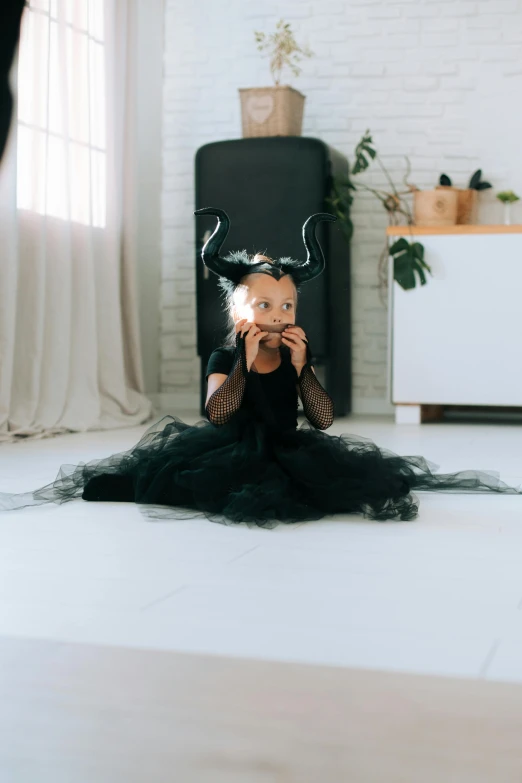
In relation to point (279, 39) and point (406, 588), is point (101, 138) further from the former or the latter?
point (406, 588)

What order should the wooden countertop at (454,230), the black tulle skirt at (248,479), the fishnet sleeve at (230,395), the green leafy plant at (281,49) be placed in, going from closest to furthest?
the black tulle skirt at (248,479) < the fishnet sleeve at (230,395) < the wooden countertop at (454,230) < the green leafy plant at (281,49)

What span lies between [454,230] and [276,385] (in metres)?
2.29

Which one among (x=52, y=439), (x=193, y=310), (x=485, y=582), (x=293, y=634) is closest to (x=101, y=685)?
(x=293, y=634)

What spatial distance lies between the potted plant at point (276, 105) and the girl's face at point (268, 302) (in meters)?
2.52

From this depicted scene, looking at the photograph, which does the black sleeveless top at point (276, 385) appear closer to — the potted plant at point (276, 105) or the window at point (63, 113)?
the window at point (63, 113)

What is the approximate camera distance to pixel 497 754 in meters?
0.80

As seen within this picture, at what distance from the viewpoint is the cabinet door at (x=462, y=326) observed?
4148mm

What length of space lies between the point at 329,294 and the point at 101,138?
131 centimetres

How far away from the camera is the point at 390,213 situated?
4.70 meters

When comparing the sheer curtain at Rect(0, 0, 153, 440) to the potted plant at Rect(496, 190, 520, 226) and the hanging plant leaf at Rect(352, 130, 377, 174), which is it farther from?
the potted plant at Rect(496, 190, 520, 226)

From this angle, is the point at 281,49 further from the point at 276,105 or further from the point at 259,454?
the point at 259,454

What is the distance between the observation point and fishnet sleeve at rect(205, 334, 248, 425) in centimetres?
206

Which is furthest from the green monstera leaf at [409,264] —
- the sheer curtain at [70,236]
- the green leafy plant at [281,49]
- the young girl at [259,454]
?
the young girl at [259,454]

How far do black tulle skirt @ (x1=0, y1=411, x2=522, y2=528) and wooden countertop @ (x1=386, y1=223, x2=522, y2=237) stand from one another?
213 cm
